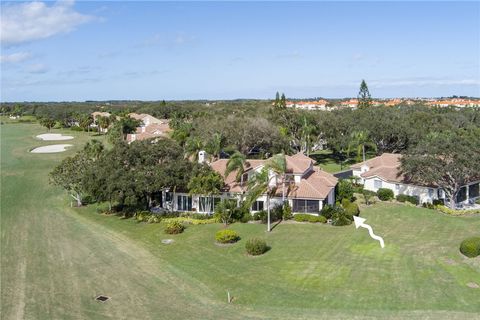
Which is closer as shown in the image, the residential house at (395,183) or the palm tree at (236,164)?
the palm tree at (236,164)

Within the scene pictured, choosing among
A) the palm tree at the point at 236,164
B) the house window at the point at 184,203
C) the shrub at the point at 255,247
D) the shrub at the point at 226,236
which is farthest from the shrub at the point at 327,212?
the house window at the point at 184,203

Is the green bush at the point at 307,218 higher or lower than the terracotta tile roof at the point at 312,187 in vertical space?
lower

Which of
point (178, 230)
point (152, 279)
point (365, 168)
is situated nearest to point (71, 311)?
point (152, 279)

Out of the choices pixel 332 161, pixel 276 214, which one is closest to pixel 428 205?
pixel 276 214

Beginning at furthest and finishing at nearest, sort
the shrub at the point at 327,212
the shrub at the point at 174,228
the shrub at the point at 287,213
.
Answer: the shrub at the point at 287,213 → the shrub at the point at 327,212 → the shrub at the point at 174,228

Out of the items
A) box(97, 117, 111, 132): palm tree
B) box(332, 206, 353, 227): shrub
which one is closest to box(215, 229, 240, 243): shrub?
box(332, 206, 353, 227): shrub

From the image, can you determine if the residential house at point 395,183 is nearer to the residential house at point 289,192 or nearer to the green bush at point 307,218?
A: the residential house at point 289,192

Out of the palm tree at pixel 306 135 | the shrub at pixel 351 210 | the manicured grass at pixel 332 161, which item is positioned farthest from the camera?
the palm tree at pixel 306 135

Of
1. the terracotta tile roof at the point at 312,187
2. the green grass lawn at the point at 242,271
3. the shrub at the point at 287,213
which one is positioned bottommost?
the green grass lawn at the point at 242,271

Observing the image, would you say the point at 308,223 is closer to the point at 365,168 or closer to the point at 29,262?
the point at 365,168

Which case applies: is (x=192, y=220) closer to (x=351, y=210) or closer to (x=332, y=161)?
(x=351, y=210)
